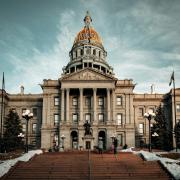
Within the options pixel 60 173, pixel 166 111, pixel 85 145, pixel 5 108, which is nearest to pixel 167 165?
pixel 60 173

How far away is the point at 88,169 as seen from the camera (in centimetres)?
3216

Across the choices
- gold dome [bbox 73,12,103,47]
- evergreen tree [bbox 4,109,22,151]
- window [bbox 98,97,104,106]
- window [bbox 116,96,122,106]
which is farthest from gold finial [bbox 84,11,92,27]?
evergreen tree [bbox 4,109,22,151]

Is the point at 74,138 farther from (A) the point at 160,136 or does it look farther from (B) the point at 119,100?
(A) the point at 160,136

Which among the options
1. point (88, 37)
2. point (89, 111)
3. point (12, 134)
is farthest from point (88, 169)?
point (88, 37)

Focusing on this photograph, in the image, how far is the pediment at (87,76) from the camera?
242 ft

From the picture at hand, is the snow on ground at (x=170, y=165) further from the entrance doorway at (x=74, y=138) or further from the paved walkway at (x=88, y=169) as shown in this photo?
the entrance doorway at (x=74, y=138)

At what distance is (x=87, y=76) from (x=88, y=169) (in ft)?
141

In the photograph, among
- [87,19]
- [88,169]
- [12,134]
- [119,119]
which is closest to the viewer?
[88,169]

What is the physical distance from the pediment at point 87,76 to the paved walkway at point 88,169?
1470 inches

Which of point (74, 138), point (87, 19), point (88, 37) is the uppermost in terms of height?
point (87, 19)

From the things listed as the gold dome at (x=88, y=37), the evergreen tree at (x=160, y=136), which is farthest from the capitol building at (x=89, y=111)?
the gold dome at (x=88, y=37)

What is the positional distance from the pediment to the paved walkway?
37.3 meters

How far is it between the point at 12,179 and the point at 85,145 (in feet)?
124

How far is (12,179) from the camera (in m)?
29.3
